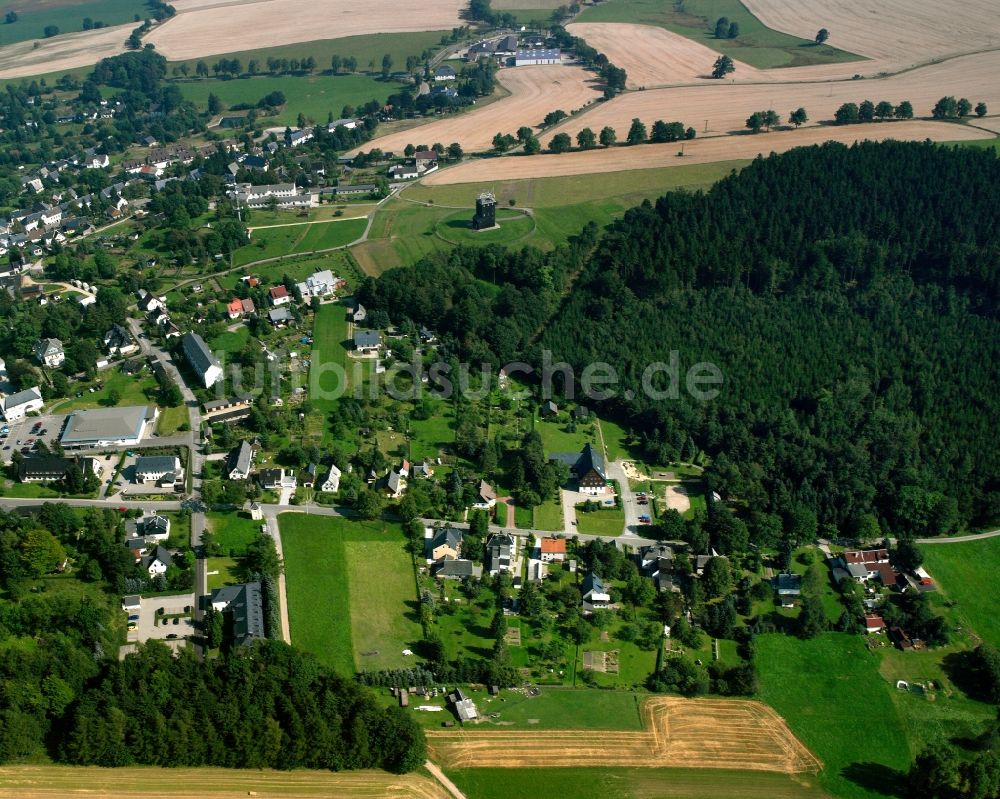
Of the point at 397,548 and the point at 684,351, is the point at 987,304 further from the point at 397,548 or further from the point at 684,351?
the point at 397,548

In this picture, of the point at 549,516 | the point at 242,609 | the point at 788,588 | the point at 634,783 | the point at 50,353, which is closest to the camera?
the point at 634,783

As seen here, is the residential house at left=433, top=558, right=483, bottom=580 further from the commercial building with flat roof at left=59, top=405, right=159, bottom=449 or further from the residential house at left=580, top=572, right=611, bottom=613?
the commercial building with flat roof at left=59, top=405, right=159, bottom=449

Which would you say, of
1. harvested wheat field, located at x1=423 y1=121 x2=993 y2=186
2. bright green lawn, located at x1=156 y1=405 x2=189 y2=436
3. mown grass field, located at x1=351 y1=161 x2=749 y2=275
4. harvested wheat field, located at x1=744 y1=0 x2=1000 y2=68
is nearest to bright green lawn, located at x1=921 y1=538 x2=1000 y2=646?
mown grass field, located at x1=351 y1=161 x2=749 y2=275

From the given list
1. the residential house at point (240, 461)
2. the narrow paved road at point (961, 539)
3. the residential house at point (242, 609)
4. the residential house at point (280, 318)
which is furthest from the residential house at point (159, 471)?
the narrow paved road at point (961, 539)

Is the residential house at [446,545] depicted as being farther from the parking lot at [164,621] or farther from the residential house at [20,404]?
the residential house at [20,404]

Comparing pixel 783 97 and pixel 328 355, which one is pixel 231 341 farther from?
pixel 783 97

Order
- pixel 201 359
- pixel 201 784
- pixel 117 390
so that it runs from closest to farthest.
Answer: pixel 201 784, pixel 117 390, pixel 201 359

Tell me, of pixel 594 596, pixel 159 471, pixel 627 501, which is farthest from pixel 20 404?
pixel 627 501
